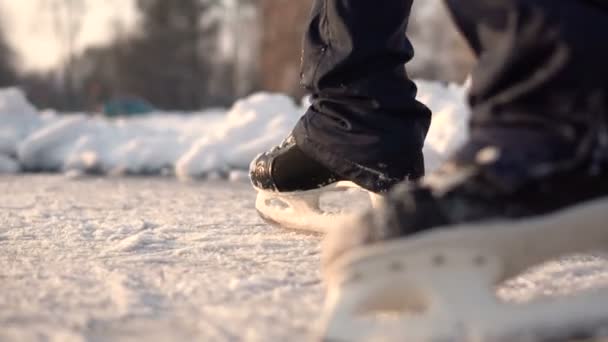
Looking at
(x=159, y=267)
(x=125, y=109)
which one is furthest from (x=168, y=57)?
(x=159, y=267)

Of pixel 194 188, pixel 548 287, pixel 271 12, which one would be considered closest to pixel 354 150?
pixel 548 287

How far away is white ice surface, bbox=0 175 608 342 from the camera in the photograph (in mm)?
756

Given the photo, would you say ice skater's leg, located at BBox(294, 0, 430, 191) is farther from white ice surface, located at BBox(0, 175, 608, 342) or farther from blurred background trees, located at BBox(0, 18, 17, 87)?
blurred background trees, located at BBox(0, 18, 17, 87)

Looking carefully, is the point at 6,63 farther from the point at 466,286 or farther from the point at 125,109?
the point at 466,286

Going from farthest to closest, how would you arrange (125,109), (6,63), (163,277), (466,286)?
(6,63) < (125,109) < (163,277) < (466,286)

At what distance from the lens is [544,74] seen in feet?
2.39

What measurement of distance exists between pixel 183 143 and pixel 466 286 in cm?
281

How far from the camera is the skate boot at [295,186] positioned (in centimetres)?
132

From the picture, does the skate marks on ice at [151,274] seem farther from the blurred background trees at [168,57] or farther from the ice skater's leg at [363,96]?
the blurred background trees at [168,57]

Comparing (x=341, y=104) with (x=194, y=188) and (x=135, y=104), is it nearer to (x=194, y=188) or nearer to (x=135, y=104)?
(x=194, y=188)

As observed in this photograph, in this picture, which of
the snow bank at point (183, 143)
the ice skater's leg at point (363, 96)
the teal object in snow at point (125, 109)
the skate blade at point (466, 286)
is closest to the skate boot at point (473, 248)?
the skate blade at point (466, 286)

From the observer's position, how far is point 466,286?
0.68 metres

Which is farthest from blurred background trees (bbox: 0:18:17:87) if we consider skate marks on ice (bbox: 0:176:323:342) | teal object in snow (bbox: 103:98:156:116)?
skate marks on ice (bbox: 0:176:323:342)

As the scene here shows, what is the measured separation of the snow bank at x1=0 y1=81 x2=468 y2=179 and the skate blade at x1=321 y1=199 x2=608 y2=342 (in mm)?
1877
